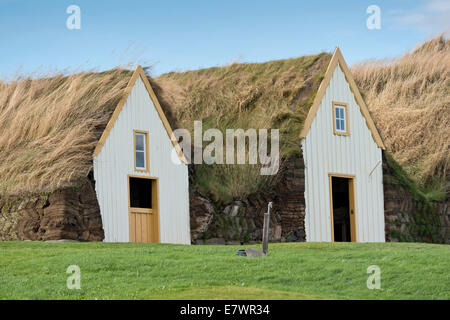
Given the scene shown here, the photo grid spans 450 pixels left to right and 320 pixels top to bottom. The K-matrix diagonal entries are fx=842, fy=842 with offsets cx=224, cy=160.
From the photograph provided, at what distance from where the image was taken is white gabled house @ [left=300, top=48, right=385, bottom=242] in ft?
91.0

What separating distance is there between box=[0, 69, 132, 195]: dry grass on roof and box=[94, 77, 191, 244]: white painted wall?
47cm

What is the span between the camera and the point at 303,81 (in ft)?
97.2

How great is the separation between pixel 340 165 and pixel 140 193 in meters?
6.97

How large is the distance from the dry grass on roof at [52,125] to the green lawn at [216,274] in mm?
4074

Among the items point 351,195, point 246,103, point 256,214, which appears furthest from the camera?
point 246,103

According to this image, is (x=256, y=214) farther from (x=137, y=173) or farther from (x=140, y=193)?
(x=137, y=173)

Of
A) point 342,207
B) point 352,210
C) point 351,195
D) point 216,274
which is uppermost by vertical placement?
point 351,195

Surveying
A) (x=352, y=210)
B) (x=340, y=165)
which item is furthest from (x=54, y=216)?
(x=352, y=210)

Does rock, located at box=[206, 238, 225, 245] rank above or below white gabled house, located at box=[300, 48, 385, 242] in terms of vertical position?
below

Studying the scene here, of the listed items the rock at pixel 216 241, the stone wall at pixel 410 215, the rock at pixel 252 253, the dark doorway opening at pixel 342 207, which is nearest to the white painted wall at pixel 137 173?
the rock at pixel 216 241

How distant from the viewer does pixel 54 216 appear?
2298 cm

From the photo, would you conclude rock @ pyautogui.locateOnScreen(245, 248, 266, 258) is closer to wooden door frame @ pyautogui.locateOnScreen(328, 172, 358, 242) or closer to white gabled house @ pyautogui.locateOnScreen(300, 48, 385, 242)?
white gabled house @ pyautogui.locateOnScreen(300, 48, 385, 242)

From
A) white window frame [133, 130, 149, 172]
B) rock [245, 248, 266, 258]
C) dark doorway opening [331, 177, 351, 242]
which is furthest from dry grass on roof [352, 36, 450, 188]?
rock [245, 248, 266, 258]
